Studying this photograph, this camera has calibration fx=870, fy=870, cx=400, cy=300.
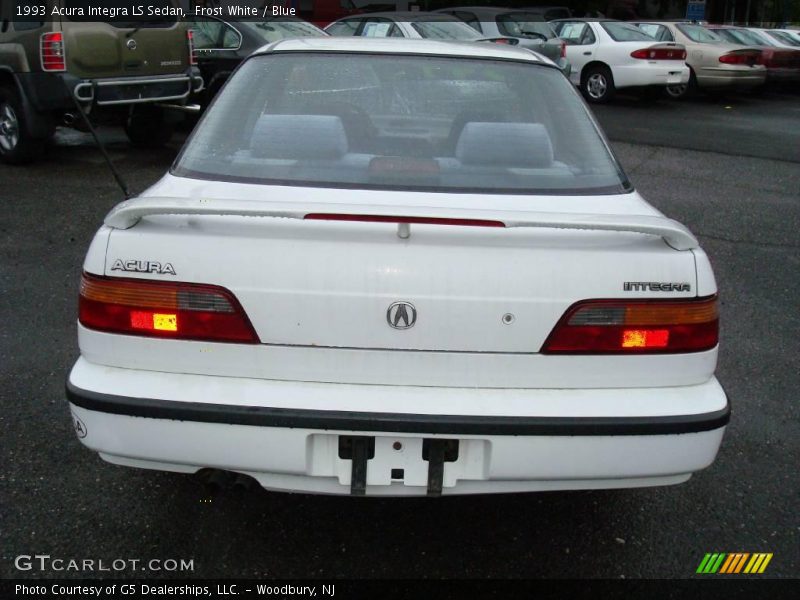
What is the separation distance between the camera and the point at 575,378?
2.35 meters

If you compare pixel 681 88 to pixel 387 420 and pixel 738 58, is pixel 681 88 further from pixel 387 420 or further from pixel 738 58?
pixel 387 420

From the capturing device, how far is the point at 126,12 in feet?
28.1

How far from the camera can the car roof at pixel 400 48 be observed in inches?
128

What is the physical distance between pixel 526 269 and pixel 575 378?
0.33 meters

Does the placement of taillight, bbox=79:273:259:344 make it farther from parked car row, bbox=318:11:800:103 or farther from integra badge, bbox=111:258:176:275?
parked car row, bbox=318:11:800:103

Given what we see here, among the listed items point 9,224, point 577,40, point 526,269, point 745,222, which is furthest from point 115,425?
point 577,40

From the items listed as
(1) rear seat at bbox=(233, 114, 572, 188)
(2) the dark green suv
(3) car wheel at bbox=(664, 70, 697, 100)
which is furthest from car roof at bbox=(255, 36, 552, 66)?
(3) car wheel at bbox=(664, 70, 697, 100)

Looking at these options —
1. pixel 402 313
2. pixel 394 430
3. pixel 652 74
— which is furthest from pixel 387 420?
pixel 652 74

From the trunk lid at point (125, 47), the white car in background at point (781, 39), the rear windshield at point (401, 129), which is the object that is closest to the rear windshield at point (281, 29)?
the trunk lid at point (125, 47)

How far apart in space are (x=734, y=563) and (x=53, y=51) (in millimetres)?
7320

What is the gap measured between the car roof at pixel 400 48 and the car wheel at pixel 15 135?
19.0 ft

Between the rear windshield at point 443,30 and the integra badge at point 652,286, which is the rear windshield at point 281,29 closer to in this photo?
the rear windshield at point 443,30

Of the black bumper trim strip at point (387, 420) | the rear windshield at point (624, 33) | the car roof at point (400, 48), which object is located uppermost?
the car roof at point (400, 48)

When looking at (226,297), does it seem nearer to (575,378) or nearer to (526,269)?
(526,269)
